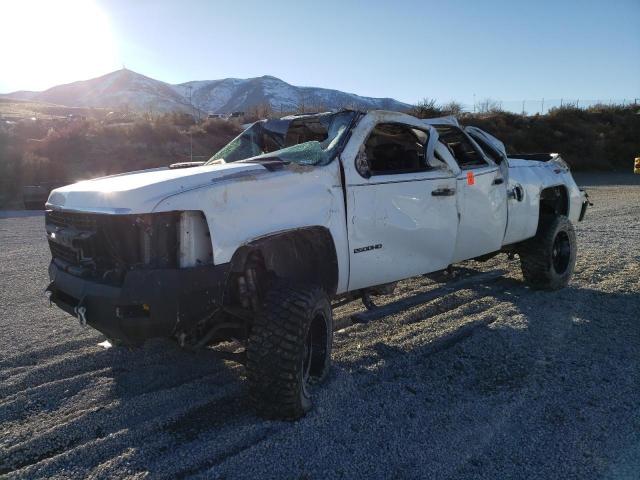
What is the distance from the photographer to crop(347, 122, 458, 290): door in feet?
13.5

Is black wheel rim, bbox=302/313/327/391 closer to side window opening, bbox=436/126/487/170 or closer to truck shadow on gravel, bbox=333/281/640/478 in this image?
truck shadow on gravel, bbox=333/281/640/478

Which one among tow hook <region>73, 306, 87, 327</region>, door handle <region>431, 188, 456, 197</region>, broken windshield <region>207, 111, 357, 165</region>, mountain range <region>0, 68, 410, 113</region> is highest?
mountain range <region>0, 68, 410, 113</region>

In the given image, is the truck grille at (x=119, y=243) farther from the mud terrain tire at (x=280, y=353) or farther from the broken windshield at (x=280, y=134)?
the broken windshield at (x=280, y=134)

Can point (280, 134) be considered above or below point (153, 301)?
above

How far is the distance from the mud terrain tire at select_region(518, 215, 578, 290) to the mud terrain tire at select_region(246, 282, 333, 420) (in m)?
3.79

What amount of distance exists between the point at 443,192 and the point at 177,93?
160 meters

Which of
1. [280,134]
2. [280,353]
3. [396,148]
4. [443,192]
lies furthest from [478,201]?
[280,353]

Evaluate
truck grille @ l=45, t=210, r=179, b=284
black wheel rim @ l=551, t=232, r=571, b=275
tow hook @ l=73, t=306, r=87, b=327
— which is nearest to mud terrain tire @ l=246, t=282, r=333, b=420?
truck grille @ l=45, t=210, r=179, b=284

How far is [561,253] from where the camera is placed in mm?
6711

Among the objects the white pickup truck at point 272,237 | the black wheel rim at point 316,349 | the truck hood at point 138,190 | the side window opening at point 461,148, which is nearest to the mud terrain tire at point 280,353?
the white pickup truck at point 272,237

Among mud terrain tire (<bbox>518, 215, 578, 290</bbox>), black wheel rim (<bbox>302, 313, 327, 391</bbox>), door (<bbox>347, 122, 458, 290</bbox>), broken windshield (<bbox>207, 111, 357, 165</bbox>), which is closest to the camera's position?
black wheel rim (<bbox>302, 313, 327, 391</bbox>)

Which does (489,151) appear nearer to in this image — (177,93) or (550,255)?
(550,255)

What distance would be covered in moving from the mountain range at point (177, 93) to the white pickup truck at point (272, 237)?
127 meters

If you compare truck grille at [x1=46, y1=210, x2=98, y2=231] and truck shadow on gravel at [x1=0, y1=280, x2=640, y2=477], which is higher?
truck grille at [x1=46, y1=210, x2=98, y2=231]
